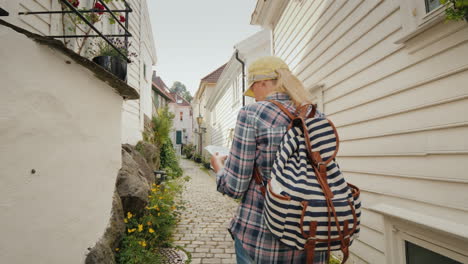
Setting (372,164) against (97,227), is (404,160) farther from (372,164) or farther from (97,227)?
(97,227)

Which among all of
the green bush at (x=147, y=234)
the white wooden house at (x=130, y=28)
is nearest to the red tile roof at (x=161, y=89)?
the white wooden house at (x=130, y=28)

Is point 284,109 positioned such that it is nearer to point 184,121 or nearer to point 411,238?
point 411,238

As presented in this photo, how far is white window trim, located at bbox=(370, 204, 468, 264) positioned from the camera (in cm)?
160

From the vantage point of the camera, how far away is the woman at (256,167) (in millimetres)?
1088

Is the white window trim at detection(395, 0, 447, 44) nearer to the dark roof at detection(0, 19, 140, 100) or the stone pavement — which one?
the dark roof at detection(0, 19, 140, 100)

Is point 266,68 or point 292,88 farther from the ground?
point 266,68

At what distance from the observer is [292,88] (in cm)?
120

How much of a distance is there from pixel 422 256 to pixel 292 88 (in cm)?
199

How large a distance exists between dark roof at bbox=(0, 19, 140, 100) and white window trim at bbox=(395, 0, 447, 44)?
110 inches

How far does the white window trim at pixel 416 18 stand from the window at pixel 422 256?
1.78 meters

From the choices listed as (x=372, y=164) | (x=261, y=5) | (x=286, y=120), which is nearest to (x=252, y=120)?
(x=286, y=120)

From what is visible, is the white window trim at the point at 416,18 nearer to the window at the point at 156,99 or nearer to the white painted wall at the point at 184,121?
the window at the point at 156,99

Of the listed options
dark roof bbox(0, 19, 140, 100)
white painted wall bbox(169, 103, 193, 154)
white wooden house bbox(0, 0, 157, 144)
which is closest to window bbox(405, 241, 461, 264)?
dark roof bbox(0, 19, 140, 100)

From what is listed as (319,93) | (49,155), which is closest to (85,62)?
(49,155)
